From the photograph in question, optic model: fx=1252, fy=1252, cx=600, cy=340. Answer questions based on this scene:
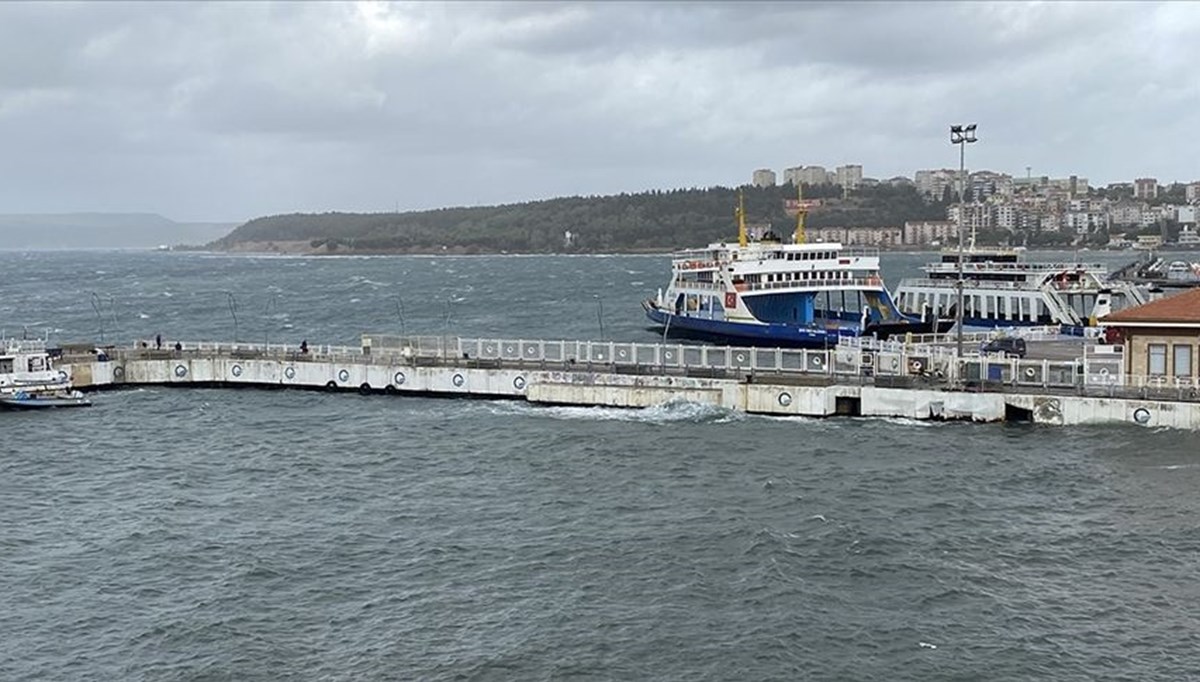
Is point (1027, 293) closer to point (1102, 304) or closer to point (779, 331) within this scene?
point (1102, 304)

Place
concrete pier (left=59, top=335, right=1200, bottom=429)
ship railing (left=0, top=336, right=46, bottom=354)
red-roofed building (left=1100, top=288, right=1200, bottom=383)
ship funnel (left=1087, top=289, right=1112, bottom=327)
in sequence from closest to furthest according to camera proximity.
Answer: red-roofed building (left=1100, top=288, right=1200, bottom=383) < concrete pier (left=59, top=335, right=1200, bottom=429) < ship railing (left=0, top=336, right=46, bottom=354) < ship funnel (left=1087, top=289, right=1112, bottom=327)

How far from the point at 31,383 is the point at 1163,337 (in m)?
46.3

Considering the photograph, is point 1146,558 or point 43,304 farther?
point 43,304

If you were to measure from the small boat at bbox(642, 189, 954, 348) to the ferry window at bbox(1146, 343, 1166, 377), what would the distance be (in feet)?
111

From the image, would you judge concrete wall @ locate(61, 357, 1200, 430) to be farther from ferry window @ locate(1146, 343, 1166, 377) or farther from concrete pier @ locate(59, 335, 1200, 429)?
ferry window @ locate(1146, 343, 1166, 377)

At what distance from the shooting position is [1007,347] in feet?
183

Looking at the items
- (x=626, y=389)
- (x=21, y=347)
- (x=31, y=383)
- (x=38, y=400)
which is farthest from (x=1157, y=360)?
(x=21, y=347)

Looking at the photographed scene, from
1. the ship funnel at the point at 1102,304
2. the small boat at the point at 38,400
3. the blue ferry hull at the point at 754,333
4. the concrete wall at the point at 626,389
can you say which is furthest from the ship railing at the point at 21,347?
the ship funnel at the point at 1102,304

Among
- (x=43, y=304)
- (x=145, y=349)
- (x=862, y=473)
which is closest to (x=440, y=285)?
(x=43, y=304)

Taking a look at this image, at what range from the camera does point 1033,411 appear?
46.0m

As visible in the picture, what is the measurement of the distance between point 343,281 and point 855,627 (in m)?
181

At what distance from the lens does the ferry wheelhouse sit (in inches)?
3194

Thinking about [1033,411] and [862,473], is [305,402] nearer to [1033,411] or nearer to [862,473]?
[862,473]

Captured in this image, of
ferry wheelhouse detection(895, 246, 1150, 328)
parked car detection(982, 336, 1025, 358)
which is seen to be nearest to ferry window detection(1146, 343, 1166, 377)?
parked car detection(982, 336, 1025, 358)
